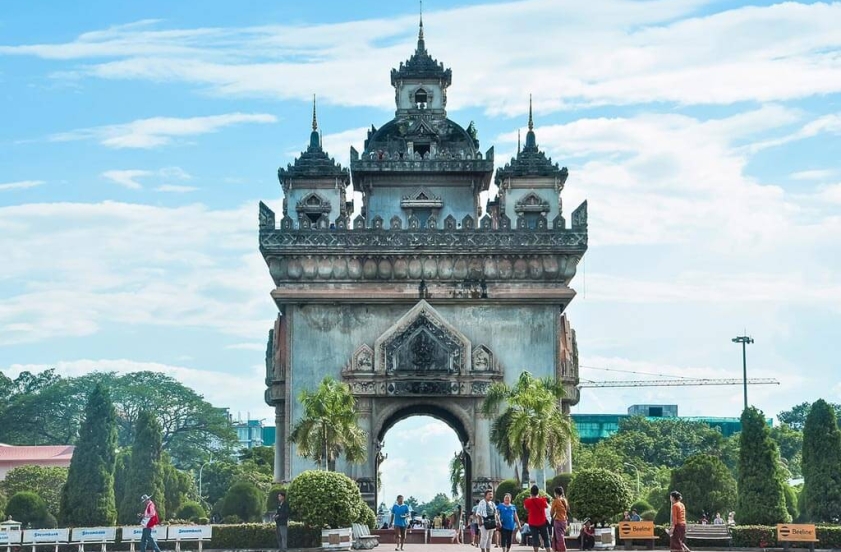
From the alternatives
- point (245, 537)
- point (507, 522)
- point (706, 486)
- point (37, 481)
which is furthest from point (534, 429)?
point (37, 481)

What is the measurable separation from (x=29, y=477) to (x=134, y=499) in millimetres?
27420

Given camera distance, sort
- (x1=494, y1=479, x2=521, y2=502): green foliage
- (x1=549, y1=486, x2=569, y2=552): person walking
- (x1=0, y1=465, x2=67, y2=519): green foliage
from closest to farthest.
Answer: (x1=549, y1=486, x2=569, y2=552): person walking, (x1=494, y1=479, x2=521, y2=502): green foliage, (x1=0, y1=465, x2=67, y2=519): green foliage

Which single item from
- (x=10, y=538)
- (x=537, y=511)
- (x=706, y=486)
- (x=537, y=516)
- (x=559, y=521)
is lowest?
(x=10, y=538)

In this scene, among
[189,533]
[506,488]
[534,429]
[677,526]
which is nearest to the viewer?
[677,526]

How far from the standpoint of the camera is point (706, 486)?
63750mm

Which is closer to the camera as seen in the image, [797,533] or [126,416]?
[797,533]

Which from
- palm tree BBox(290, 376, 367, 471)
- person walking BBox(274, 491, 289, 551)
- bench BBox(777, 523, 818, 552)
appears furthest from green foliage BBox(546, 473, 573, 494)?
person walking BBox(274, 491, 289, 551)

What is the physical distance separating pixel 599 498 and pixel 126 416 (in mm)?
97024

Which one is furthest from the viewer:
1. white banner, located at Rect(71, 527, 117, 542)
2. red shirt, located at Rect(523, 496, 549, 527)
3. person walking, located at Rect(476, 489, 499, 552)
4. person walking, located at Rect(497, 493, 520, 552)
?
white banner, located at Rect(71, 527, 117, 542)

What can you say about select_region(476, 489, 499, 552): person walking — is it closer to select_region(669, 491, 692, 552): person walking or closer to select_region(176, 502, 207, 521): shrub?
select_region(669, 491, 692, 552): person walking

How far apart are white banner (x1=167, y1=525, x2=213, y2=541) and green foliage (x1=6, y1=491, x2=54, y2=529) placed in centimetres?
2907

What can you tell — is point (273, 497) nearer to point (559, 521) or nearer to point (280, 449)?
point (280, 449)

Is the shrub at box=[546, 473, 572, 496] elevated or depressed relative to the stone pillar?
depressed

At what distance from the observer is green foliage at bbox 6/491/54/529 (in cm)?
7362
